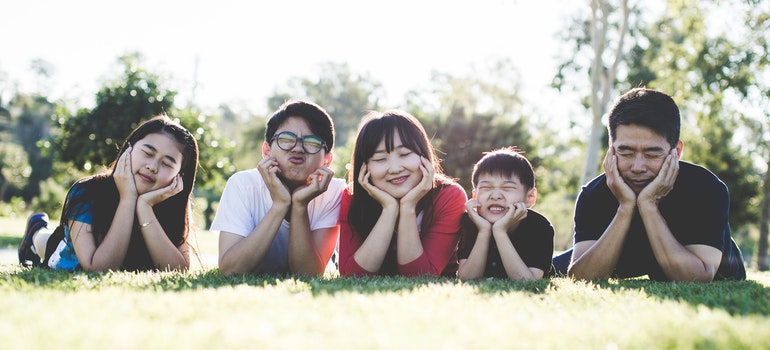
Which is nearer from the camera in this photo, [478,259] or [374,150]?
[478,259]

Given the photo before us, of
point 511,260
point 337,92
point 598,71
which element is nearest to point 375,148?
point 511,260

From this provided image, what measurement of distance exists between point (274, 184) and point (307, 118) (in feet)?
2.48

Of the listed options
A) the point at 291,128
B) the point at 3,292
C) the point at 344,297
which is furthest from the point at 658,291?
the point at 3,292

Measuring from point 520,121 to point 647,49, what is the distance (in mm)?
6980

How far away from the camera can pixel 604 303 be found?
3.15m

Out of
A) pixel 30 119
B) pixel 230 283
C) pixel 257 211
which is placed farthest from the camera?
pixel 30 119

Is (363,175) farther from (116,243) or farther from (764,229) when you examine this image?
(764,229)

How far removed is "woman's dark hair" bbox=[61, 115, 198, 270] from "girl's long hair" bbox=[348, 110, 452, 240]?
1.52 metres

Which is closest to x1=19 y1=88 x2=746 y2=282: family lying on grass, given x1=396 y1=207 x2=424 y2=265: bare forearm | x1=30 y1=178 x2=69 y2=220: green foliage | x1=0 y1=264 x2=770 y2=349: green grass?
x1=396 y1=207 x2=424 y2=265: bare forearm

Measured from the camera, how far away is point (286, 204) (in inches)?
182

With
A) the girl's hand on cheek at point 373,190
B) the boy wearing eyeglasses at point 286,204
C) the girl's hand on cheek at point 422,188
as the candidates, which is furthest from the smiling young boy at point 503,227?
the boy wearing eyeglasses at point 286,204

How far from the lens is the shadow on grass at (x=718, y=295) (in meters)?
3.02

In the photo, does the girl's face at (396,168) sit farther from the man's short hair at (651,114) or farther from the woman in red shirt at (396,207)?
the man's short hair at (651,114)

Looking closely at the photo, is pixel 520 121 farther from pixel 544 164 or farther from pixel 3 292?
pixel 3 292
